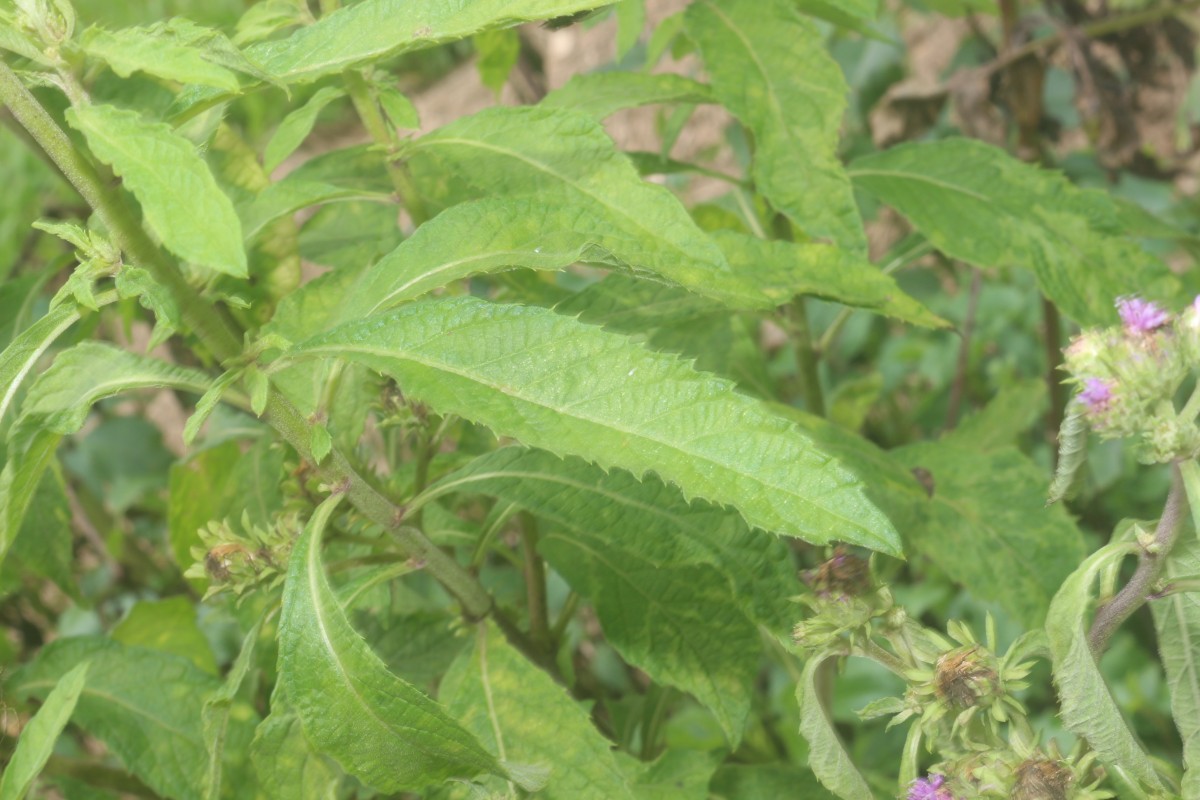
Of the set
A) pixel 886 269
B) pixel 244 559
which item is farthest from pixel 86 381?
pixel 886 269

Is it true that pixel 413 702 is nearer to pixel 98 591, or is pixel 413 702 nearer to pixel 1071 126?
pixel 98 591

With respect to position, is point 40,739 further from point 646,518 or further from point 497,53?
point 497,53

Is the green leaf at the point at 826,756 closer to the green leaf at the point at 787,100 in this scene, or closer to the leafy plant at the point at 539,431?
the leafy plant at the point at 539,431

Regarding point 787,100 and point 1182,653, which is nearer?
point 1182,653

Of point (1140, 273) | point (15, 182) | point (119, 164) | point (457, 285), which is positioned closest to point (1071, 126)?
point (1140, 273)

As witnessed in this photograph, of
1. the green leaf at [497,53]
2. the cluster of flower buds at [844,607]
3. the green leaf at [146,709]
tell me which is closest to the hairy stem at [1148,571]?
the cluster of flower buds at [844,607]

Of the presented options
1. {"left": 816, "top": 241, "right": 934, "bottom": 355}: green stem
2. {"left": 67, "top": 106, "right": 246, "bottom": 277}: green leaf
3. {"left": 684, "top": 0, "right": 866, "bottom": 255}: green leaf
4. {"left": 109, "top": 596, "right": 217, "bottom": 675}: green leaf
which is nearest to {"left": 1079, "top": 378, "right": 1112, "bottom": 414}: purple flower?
{"left": 684, "top": 0, "right": 866, "bottom": 255}: green leaf
